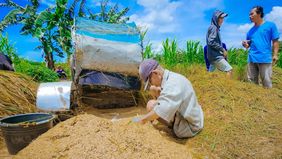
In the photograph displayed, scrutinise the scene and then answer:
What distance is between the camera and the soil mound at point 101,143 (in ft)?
8.05

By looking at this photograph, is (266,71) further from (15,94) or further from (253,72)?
(15,94)

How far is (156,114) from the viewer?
2.72m

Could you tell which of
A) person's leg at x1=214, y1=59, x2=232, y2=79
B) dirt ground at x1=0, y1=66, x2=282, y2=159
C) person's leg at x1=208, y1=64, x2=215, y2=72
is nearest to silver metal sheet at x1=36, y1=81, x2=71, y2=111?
dirt ground at x1=0, y1=66, x2=282, y2=159

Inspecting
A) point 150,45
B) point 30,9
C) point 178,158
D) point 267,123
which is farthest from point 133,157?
point 30,9

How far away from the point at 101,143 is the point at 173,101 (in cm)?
79

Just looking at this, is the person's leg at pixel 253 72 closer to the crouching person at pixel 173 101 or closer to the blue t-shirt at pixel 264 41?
the blue t-shirt at pixel 264 41

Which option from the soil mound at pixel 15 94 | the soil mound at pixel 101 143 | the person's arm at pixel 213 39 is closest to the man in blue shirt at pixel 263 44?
the person's arm at pixel 213 39

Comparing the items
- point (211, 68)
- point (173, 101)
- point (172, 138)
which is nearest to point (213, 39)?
point (211, 68)

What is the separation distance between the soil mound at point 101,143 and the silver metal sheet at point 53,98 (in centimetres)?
86

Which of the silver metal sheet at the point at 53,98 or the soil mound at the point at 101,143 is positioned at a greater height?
the silver metal sheet at the point at 53,98

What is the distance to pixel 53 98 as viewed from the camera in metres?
3.85

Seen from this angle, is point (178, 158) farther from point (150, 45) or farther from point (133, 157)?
point (150, 45)

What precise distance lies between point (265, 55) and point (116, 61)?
2555mm

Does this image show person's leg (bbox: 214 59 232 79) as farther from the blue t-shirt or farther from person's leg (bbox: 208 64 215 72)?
the blue t-shirt
